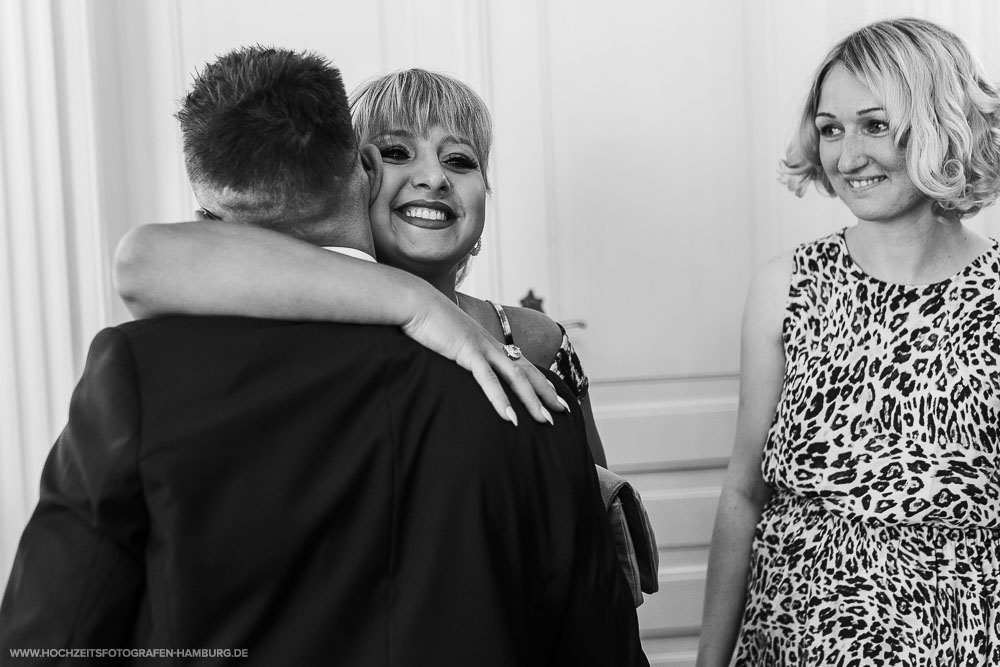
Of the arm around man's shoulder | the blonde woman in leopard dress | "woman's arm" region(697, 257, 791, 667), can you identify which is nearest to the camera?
the arm around man's shoulder

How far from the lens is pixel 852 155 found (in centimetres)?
177

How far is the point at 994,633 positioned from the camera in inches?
61.2

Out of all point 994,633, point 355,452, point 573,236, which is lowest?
point 994,633

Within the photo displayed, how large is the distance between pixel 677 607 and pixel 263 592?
1.68 m

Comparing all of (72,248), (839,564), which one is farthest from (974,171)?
(72,248)

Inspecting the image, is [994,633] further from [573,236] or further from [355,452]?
[573,236]

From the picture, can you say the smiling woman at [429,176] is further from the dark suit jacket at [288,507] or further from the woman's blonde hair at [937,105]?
the woman's blonde hair at [937,105]

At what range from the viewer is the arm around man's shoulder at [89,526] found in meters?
0.93

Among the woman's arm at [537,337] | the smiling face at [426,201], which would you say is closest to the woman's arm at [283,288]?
the smiling face at [426,201]

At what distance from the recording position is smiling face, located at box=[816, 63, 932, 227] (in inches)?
68.8

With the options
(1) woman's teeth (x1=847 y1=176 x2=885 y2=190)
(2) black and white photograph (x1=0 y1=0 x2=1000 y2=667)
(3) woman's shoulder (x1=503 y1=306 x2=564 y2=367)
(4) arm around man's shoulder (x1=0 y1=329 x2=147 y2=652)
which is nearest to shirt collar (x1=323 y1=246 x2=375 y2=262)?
(2) black and white photograph (x1=0 y1=0 x2=1000 y2=667)

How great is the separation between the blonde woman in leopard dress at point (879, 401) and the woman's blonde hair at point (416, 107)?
63cm

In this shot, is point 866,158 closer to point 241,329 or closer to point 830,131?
point 830,131

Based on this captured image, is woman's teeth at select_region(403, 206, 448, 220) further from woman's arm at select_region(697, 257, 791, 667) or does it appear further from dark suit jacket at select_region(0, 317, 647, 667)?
woman's arm at select_region(697, 257, 791, 667)
